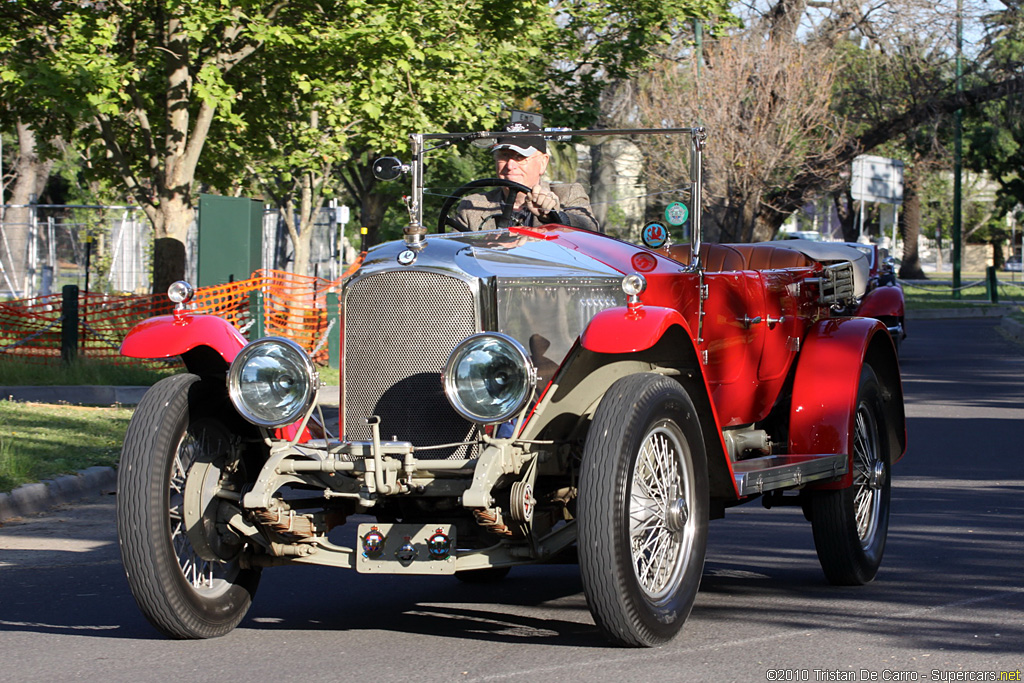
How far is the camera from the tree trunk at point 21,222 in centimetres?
2934

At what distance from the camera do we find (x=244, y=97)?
17.0 metres

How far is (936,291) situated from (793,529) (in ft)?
103

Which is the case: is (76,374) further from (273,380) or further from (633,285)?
(633,285)

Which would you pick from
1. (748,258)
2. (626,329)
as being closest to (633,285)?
(626,329)

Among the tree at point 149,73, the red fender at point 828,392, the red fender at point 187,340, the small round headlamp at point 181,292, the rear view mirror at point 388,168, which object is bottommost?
the red fender at point 828,392

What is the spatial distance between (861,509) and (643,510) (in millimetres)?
2028

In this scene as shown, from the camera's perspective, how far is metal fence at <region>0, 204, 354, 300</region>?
2725 centimetres

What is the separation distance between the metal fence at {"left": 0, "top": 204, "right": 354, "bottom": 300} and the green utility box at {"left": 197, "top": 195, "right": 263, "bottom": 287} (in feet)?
29.6

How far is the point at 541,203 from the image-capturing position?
580 cm

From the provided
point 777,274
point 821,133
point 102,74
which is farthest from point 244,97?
point 821,133

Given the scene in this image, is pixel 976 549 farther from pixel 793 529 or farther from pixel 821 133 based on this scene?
pixel 821 133

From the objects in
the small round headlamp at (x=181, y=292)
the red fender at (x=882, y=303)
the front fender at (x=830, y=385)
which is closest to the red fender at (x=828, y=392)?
the front fender at (x=830, y=385)

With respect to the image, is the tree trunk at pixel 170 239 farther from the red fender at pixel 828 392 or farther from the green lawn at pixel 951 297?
the green lawn at pixel 951 297

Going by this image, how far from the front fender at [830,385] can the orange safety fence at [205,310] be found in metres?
9.76
